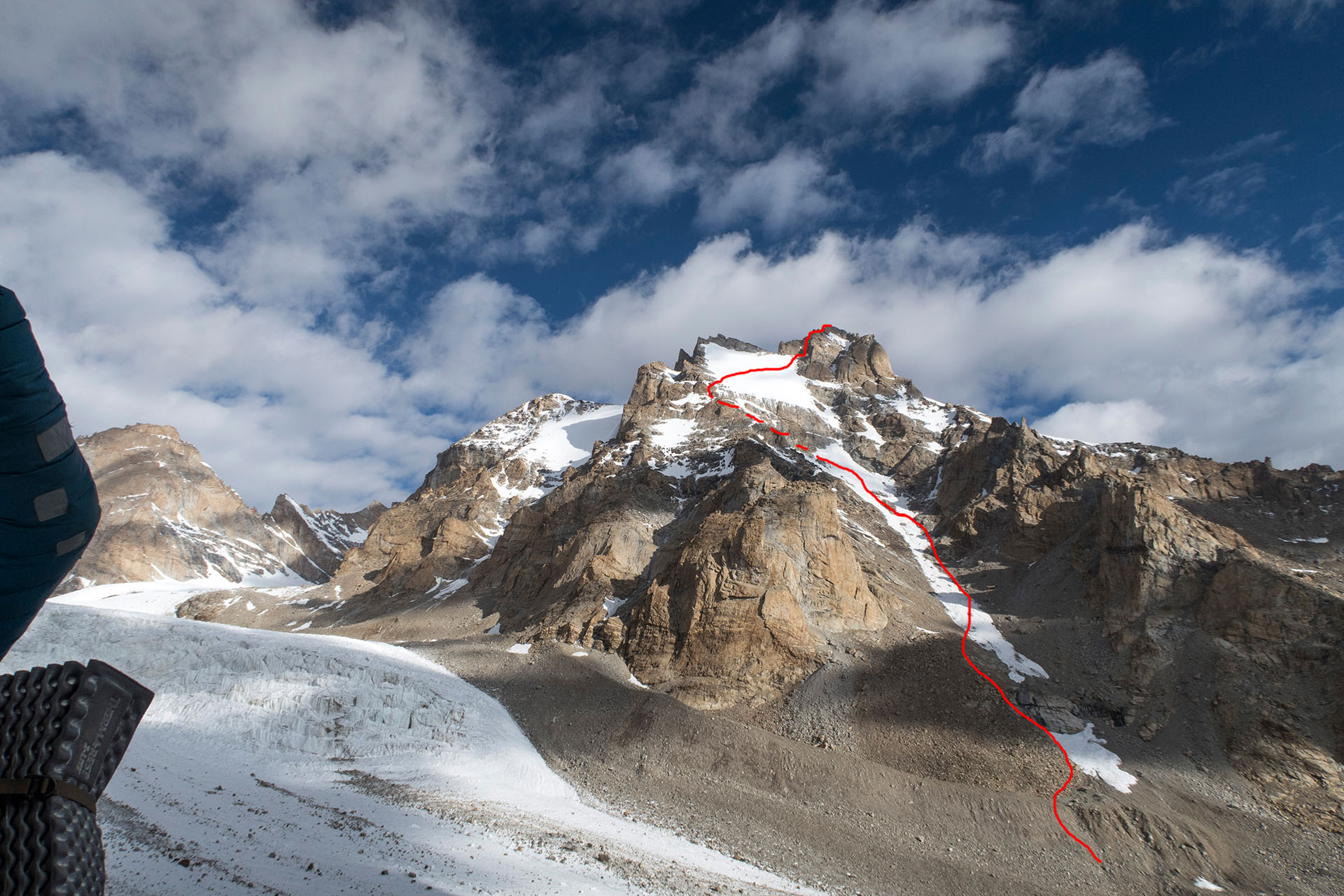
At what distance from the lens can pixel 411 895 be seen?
12102mm

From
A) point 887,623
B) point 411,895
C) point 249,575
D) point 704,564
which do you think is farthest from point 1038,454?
point 249,575

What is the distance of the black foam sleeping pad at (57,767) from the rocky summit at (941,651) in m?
26.3

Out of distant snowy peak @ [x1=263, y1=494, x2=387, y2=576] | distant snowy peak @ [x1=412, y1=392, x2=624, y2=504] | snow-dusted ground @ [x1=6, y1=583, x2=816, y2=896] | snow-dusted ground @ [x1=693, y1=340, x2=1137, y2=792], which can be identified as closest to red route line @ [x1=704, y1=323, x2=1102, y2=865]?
snow-dusted ground @ [x1=693, y1=340, x2=1137, y2=792]

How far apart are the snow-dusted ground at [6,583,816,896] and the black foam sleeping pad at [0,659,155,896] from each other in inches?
315

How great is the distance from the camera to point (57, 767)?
12.2ft

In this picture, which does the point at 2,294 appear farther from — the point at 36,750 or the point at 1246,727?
the point at 1246,727

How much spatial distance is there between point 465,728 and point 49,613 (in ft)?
77.3

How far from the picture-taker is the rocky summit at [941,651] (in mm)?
28672

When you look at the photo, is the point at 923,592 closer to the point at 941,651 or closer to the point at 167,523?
the point at 941,651

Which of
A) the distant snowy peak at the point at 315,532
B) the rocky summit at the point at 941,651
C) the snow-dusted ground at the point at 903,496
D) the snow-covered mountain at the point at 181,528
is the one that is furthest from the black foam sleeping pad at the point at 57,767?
the distant snowy peak at the point at 315,532

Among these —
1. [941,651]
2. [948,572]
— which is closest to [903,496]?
[948,572]

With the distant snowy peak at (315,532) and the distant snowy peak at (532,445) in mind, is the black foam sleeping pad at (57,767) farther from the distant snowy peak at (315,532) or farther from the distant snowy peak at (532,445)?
the distant snowy peak at (315,532)

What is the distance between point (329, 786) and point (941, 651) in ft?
116

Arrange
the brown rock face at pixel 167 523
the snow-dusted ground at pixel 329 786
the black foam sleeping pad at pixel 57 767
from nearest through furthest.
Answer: the black foam sleeping pad at pixel 57 767 → the snow-dusted ground at pixel 329 786 → the brown rock face at pixel 167 523
